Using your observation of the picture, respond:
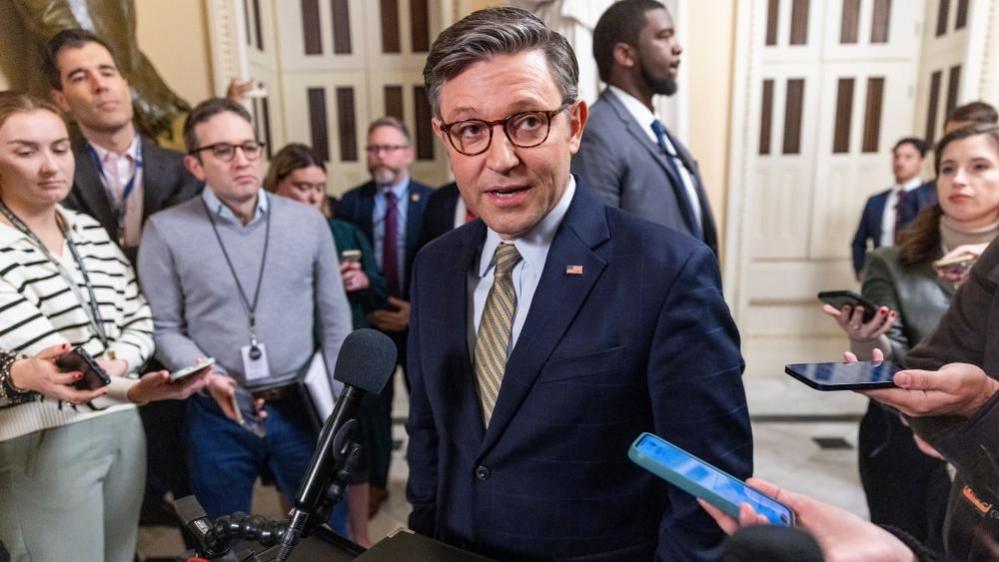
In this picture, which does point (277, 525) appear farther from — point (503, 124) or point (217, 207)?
point (217, 207)

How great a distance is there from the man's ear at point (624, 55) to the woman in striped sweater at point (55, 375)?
1.71 meters

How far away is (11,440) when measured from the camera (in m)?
1.36

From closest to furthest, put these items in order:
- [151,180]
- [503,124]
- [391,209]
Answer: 1. [503,124]
2. [151,180]
3. [391,209]

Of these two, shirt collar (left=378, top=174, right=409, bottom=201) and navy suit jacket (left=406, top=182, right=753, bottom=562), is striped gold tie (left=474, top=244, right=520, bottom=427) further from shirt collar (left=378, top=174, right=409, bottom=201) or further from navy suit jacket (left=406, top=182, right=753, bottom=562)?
shirt collar (left=378, top=174, right=409, bottom=201)

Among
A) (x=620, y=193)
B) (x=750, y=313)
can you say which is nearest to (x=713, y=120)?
(x=750, y=313)

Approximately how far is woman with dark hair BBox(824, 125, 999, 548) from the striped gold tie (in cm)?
110

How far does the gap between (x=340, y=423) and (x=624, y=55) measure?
6.06ft

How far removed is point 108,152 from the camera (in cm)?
189

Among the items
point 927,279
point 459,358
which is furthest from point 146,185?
point 927,279

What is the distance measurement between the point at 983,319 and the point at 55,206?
198 centimetres

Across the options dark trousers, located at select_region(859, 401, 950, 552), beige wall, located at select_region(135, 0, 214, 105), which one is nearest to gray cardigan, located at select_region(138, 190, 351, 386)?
beige wall, located at select_region(135, 0, 214, 105)

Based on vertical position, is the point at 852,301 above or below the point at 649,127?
below

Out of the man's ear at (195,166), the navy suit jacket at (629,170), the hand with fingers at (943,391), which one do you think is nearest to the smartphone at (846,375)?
the hand with fingers at (943,391)

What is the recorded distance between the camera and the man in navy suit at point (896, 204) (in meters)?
3.92
